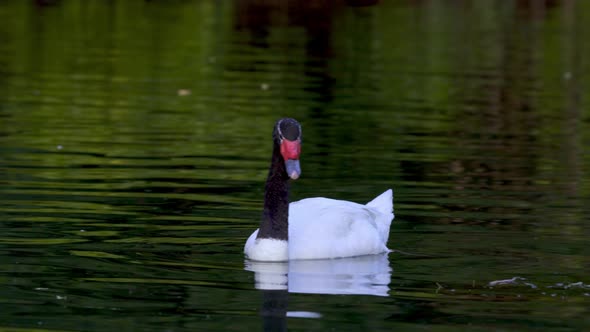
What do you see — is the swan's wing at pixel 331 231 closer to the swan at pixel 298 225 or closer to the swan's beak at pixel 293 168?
the swan at pixel 298 225

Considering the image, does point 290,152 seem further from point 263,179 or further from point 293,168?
point 263,179

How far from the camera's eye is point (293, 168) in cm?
1055

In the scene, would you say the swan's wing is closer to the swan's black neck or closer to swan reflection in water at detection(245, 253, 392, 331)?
swan reflection in water at detection(245, 253, 392, 331)

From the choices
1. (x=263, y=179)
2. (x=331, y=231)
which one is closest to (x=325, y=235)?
(x=331, y=231)

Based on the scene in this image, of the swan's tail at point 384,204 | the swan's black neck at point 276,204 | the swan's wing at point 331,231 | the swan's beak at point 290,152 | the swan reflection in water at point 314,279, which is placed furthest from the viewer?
the swan's tail at point 384,204

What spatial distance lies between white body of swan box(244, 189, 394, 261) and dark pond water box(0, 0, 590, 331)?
0.48ft

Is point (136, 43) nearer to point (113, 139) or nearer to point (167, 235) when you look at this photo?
point (113, 139)

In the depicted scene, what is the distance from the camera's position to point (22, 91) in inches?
1005

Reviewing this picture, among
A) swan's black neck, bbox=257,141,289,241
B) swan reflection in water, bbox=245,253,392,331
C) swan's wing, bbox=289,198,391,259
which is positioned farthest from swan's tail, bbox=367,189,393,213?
swan's black neck, bbox=257,141,289,241

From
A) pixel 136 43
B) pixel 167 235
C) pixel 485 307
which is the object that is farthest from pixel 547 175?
pixel 136 43

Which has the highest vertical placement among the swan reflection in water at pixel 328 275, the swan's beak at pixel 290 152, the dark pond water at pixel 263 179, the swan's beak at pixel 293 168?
the swan's beak at pixel 290 152

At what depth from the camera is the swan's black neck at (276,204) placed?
35.8ft

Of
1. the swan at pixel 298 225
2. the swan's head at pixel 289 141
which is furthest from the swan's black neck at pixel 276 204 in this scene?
the swan's head at pixel 289 141

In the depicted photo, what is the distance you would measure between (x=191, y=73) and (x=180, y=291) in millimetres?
21515
